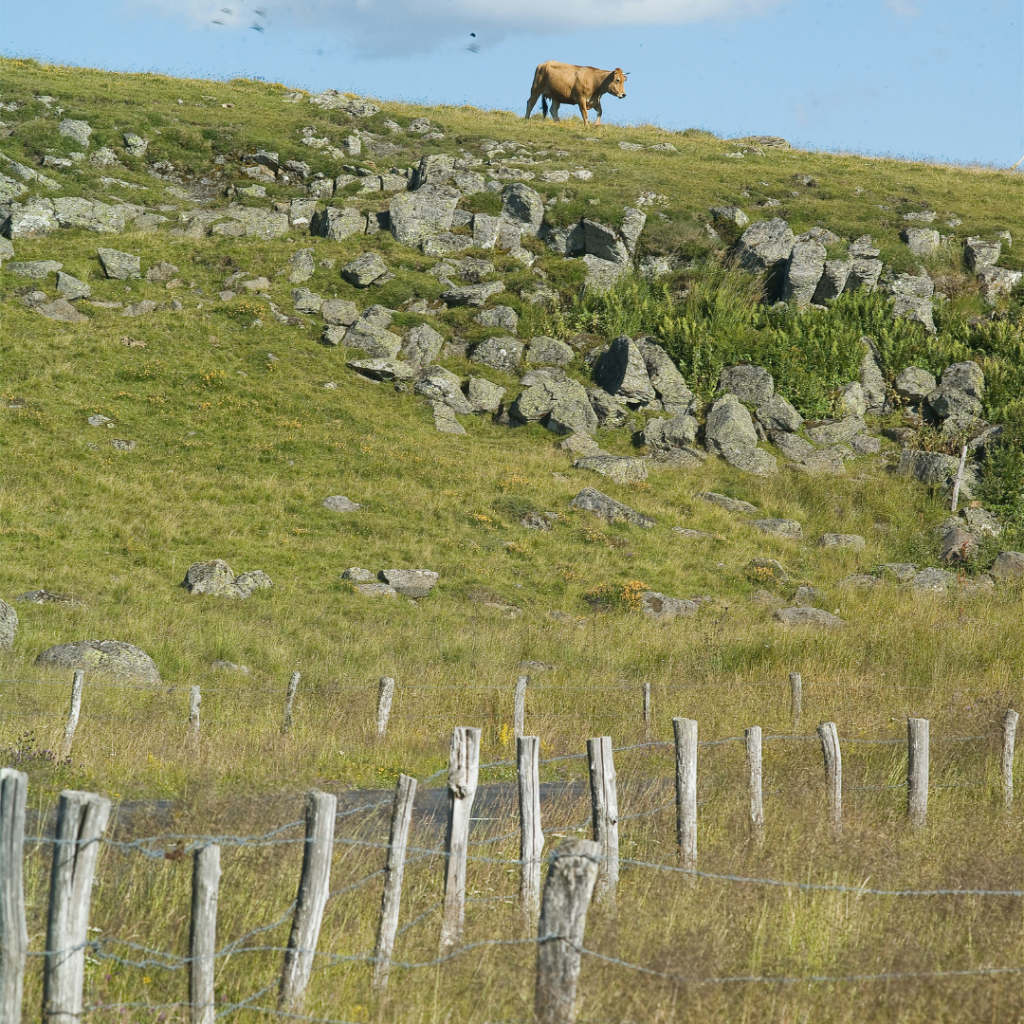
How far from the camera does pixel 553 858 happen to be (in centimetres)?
579

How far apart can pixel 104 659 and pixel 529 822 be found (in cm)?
1373

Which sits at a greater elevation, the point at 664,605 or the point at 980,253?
the point at 980,253

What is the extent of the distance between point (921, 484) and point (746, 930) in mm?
33141

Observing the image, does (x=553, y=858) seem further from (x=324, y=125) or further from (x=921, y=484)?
(x=324, y=125)

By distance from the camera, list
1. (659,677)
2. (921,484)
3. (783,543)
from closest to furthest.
Result: (659,677) < (783,543) < (921,484)

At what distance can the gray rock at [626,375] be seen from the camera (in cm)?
4122

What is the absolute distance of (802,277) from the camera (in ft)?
155

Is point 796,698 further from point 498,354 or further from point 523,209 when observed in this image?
point 523,209

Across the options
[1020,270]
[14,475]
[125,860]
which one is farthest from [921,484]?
[125,860]

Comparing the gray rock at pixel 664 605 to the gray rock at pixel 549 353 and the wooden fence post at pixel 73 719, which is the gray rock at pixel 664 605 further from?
the gray rock at pixel 549 353

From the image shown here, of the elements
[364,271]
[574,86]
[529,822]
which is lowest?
[529,822]

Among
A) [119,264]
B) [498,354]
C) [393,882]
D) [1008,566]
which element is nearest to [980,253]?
[1008,566]

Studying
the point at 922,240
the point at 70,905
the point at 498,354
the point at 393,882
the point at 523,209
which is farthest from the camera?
the point at 922,240

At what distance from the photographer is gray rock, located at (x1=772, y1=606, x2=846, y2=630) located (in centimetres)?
2733
